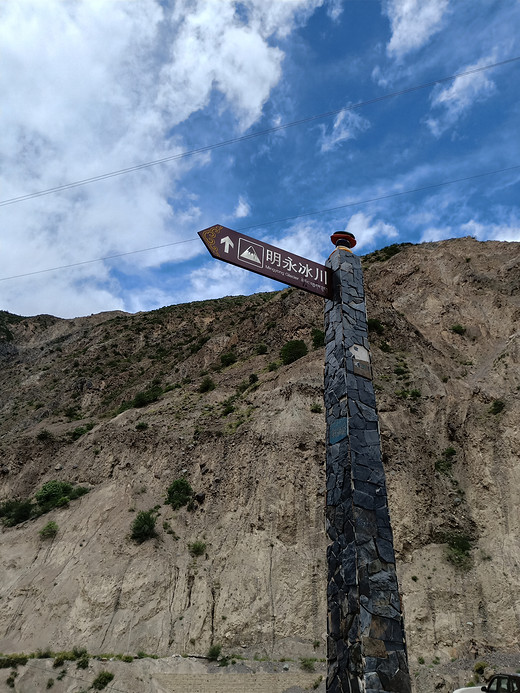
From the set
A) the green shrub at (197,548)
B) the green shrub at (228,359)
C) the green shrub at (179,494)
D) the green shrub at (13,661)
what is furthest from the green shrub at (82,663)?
the green shrub at (228,359)

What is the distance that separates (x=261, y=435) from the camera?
25.1 m

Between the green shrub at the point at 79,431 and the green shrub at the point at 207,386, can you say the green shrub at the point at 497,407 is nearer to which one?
the green shrub at the point at 207,386

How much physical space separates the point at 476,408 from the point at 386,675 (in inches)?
865

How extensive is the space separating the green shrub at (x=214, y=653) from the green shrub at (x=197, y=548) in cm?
410

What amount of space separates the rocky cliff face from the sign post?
13.1 meters

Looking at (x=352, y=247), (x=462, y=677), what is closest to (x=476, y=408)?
(x=462, y=677)

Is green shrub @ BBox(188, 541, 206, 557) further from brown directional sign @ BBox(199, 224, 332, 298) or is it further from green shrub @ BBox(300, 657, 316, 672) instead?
brown directional sign @ BBox(199, 224, 332, 298)

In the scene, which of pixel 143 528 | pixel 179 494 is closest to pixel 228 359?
pixel 179 494

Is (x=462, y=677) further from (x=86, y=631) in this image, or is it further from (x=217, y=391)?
(x=217, y=391)

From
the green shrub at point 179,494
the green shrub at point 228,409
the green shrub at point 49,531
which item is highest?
the green shrub at point 228,409

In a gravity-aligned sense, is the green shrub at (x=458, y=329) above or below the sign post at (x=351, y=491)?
above

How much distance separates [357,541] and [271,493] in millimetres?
16198

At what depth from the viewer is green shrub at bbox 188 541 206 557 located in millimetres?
21344

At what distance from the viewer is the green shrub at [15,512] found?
84.4ft
